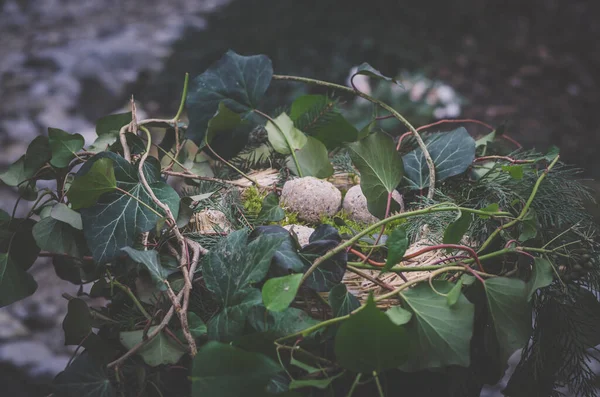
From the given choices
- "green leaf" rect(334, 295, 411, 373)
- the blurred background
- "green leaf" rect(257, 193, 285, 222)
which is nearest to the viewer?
"green leaf" rect(334, 295, 411, 373)

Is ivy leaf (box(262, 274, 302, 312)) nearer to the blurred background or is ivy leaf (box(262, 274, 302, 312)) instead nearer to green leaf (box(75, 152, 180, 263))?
green leaf (box(75, 152, 180, 263))

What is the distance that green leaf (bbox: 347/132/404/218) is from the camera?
808mm

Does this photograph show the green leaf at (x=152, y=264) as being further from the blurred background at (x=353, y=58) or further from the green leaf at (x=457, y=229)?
the blurred background at (x=353, y=58)

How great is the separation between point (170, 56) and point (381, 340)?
8.19ft

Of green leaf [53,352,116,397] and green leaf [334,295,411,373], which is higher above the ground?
green leaf [334,295,411,373]

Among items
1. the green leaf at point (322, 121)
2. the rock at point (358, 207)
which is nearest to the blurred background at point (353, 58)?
the green leaf at point (322, 121)

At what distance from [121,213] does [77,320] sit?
17cm

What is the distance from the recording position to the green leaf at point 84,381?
2.14 feet

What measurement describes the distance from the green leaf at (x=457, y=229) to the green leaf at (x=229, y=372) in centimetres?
31

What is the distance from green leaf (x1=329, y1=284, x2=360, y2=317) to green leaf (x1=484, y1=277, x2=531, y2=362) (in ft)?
0.60

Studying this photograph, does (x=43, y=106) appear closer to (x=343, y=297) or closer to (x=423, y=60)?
(x=423, y=60)

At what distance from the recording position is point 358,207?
3.17ft

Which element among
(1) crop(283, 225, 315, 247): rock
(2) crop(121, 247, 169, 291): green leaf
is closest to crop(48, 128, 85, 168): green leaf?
(2) crop(121, 247, 169, 291): green leaf

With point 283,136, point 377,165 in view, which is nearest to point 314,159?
point 283,136
